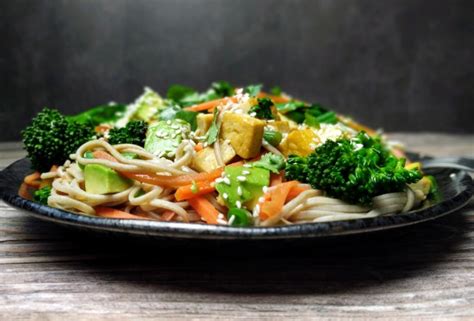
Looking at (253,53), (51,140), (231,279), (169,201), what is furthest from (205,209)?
(253,53)

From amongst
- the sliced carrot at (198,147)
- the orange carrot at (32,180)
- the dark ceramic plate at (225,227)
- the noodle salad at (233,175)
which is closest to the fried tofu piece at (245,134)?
the noodle salad at (233,175)

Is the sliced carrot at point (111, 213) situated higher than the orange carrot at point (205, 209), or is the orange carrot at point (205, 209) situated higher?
the orange carrot at point (205, 209)

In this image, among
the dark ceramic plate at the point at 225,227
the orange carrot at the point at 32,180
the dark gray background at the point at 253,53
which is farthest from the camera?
the dark gray background at the point at 253,53

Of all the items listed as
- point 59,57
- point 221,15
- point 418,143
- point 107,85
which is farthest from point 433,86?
point 59,57

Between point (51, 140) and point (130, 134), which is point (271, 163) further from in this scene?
point (51, 140)

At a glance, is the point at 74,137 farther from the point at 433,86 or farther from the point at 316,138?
the point at 433,86

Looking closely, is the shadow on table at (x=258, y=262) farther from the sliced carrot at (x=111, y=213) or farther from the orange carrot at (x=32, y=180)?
the orange carrot at (x=32, y=180)
